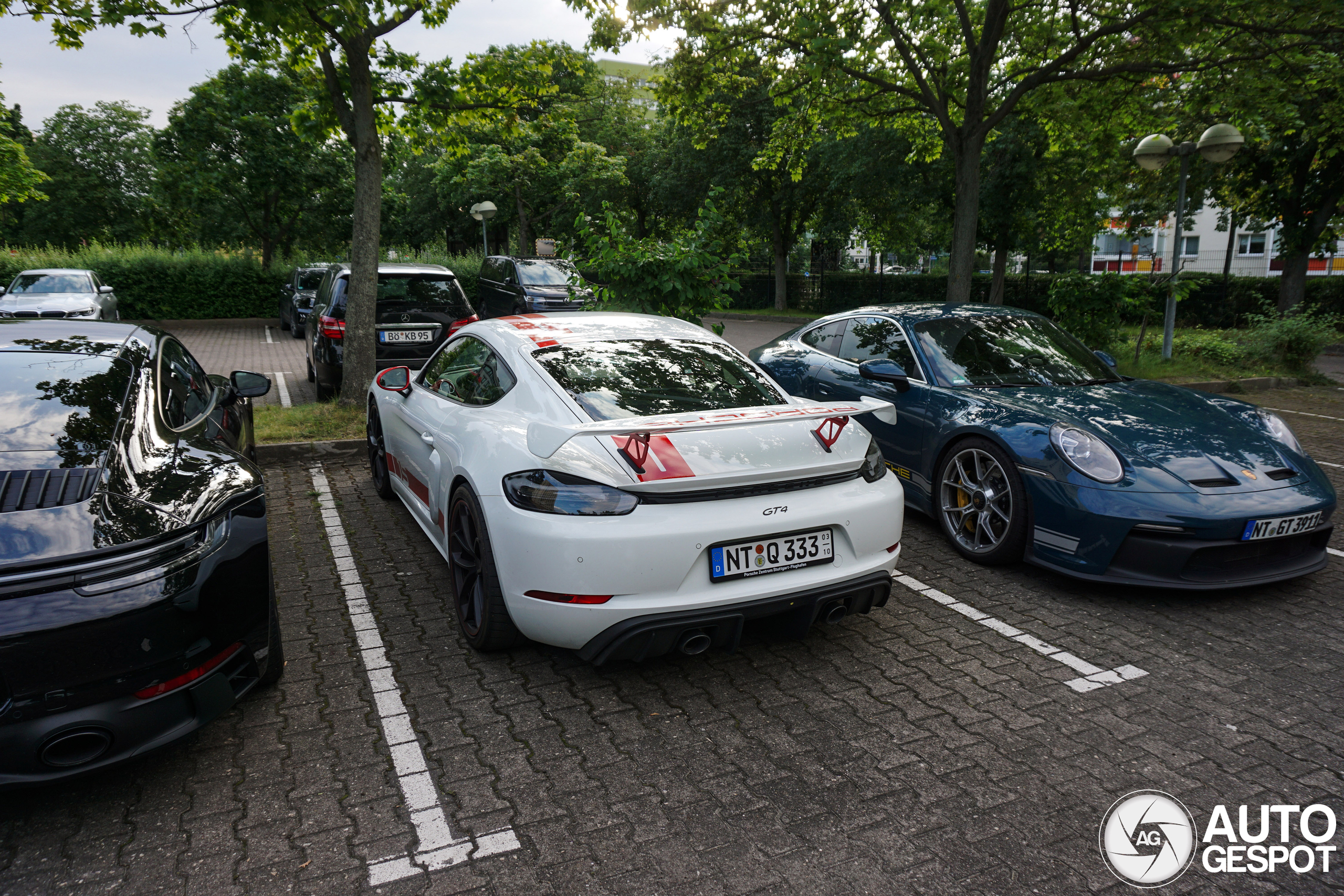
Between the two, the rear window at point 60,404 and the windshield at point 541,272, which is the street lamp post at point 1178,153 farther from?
the rear window at point 60,404

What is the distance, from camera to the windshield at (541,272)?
17.8 m

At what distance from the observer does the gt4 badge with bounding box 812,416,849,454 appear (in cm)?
335

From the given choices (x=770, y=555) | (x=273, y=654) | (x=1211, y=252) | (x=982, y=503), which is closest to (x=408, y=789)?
(x=273, y=654)

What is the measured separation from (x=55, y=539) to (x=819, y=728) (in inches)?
102

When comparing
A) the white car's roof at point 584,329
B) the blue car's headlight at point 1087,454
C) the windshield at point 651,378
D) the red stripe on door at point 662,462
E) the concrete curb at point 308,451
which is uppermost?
the white car's roof at point 584,329

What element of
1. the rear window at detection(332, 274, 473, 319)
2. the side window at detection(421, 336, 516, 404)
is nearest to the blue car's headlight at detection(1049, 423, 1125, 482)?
the side window at detection(421, 336, 516, 404)

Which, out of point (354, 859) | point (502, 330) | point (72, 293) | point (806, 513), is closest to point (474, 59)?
point (502, 330)

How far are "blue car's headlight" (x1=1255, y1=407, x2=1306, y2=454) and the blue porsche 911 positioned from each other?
14 millimetres

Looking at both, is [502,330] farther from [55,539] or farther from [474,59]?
[474,59]

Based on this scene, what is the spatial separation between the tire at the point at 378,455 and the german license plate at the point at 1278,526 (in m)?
5.13

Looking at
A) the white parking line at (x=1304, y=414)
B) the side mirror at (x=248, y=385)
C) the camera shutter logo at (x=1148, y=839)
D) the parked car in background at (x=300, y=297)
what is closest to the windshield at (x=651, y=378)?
the side mirror at (x=248, y=385)

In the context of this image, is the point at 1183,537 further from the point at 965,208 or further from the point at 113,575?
the point at 965,208

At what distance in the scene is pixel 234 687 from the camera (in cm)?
272

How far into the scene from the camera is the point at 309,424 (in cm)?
804
